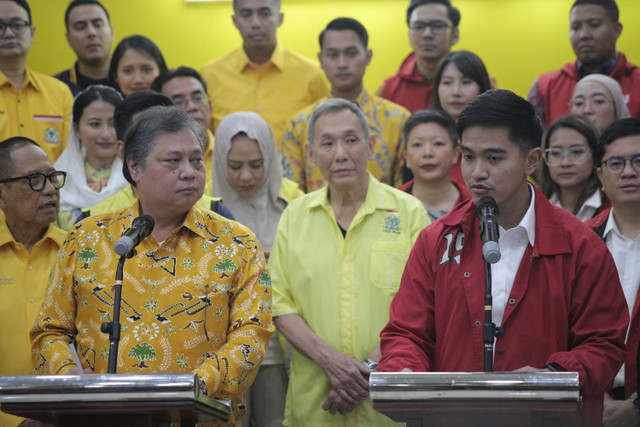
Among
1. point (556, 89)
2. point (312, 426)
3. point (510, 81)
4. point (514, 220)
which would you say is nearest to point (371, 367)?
point (312, 426)

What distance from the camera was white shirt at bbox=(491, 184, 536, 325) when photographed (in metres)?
2.87

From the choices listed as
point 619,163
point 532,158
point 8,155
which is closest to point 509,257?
point 532,158

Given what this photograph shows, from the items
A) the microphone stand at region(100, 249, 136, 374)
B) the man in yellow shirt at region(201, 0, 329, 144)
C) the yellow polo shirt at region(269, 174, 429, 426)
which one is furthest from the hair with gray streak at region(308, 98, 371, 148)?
the microphone stand at region(100, 249, 136, 374)

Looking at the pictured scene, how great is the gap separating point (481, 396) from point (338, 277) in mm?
1800

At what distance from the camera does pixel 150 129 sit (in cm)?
312

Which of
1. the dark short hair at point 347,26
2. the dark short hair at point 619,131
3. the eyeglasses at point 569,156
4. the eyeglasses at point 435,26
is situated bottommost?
the eyeglasses at point 569,156

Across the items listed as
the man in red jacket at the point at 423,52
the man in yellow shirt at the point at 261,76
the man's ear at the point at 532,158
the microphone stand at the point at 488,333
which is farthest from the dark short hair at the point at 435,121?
the microphone stand at the point at 488,333

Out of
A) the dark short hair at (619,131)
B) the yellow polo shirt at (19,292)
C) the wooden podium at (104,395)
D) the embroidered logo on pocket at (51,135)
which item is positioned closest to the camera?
the wooden podium at (104,395)

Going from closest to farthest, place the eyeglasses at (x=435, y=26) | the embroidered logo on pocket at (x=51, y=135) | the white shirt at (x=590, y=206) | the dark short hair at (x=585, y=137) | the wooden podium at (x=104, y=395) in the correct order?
1. the wooden podium at (x=104, y=395)
2. the white shirt at (x=590, y=206)
3. the dark short hair at (x=585, y=137)
4. the embroidered logo on pocket at (x=51, y=135)
5. the eyeglasses at (x=435, y=26)

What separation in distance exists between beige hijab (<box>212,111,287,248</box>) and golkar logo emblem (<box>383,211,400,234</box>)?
0.79m

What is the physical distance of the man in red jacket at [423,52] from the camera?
228 inches

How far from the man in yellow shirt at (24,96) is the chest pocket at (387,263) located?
2.46 m

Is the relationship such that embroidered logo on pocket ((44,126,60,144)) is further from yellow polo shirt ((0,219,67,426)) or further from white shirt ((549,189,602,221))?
white shirt ((549,189,602,221))

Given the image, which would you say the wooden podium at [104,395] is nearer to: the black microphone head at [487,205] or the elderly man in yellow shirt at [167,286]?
the elderly man in yellow shirt at [167,286]
